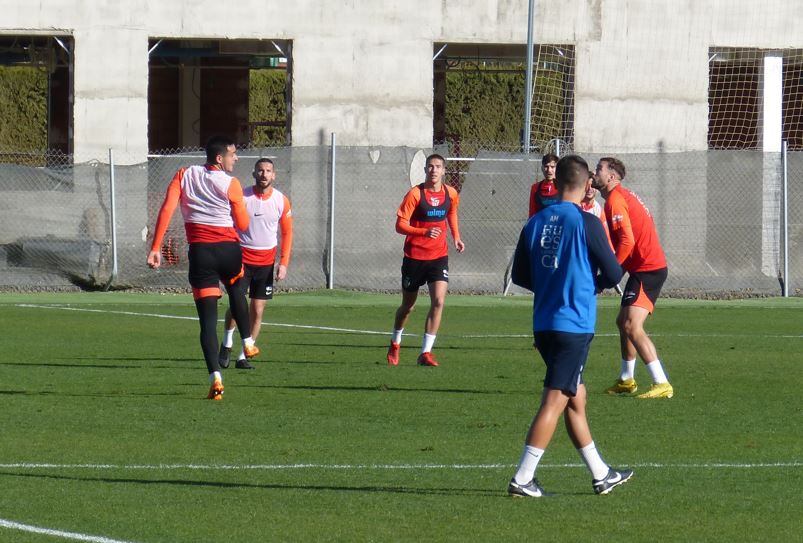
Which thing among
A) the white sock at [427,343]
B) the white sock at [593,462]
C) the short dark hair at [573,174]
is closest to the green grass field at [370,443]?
the white sock at [593,462]

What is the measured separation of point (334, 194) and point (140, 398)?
1403cm

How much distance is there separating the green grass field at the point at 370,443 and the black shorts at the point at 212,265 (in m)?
0.92

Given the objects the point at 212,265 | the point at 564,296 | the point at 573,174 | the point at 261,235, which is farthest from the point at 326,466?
the point at 261,235

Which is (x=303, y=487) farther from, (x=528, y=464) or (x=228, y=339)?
(x=228, y=339)

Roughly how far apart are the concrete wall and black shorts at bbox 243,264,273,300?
41.7ft

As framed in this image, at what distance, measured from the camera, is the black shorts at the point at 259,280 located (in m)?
15.0

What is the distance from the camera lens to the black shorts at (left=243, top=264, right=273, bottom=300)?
15.0 m

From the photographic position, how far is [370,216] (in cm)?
2575

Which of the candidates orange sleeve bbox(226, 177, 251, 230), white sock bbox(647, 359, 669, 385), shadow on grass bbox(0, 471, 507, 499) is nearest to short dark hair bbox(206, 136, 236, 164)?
orange sleeve bbox(226, 177, 251, 230)

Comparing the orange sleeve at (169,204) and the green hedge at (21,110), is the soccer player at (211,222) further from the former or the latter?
the green hedge at (21,110)

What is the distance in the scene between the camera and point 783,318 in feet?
68.4

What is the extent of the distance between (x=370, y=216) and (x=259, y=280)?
1078cm

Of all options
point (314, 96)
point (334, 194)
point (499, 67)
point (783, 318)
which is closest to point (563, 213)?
point (783, 318)

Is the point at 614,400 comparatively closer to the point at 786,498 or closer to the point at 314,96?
the point at 786,498
